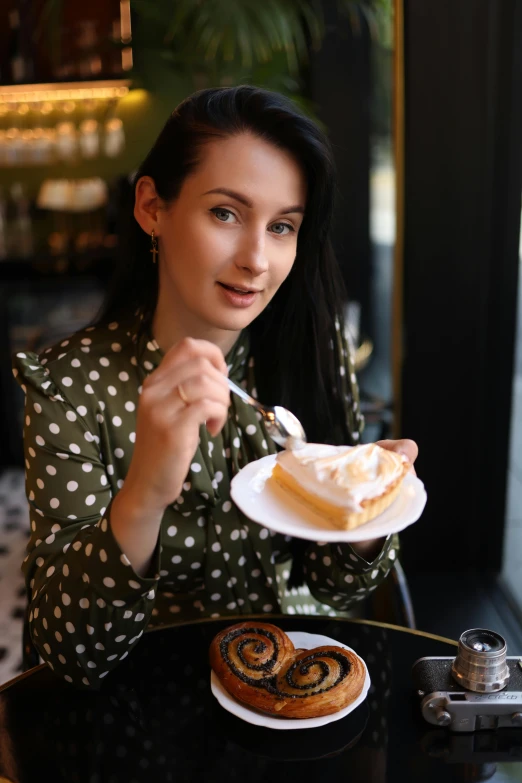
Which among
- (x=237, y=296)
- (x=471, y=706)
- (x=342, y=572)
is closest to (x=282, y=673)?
(x=471, y=706)

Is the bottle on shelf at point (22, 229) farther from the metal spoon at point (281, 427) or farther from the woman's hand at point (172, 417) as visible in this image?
the woman's hand at point (172, 417)

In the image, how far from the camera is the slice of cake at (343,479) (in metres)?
1.06


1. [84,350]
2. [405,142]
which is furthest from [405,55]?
[84,350]

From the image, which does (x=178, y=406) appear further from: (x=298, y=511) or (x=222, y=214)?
(x=222, y=214)

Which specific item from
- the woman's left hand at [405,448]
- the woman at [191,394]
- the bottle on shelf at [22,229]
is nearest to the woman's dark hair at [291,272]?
the woman at [191,394]

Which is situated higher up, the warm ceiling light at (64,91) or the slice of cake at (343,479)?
the warm ceiling light at (64,91)

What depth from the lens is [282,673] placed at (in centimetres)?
126

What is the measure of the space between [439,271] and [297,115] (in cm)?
155

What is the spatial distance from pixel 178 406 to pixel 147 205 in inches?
24.6

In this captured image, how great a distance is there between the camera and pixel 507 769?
3.72 ft

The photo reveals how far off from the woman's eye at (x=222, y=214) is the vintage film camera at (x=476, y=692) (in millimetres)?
774

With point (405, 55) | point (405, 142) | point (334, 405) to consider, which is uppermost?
point (405, 55)

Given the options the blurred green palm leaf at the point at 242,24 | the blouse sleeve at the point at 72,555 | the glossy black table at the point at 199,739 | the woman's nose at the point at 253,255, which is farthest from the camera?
the blurred green palm leaf at the point at 242,24

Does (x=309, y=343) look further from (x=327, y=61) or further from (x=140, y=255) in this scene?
(x=327, y=61)
